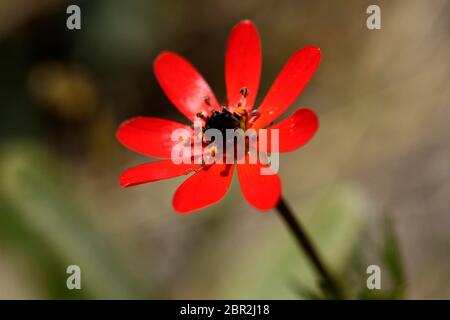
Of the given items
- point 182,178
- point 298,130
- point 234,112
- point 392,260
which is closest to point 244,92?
point 234,112

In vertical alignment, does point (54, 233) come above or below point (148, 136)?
below

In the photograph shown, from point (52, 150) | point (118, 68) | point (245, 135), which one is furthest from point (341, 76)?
point (245, 135)

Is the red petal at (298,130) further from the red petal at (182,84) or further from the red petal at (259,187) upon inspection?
the red petal at (182,84)

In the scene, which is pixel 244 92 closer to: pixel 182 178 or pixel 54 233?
pixel 54 233

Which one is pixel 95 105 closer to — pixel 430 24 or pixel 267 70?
pixel 267 70

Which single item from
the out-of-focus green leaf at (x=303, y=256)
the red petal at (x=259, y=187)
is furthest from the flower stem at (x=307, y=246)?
the out-of-focus green leaf at (x=303, y=256)

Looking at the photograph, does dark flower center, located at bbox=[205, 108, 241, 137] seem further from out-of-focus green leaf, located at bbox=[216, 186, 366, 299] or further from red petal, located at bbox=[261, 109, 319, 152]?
out-of-focus green leaf, located at bbox=[216, 186, 366, 299]
